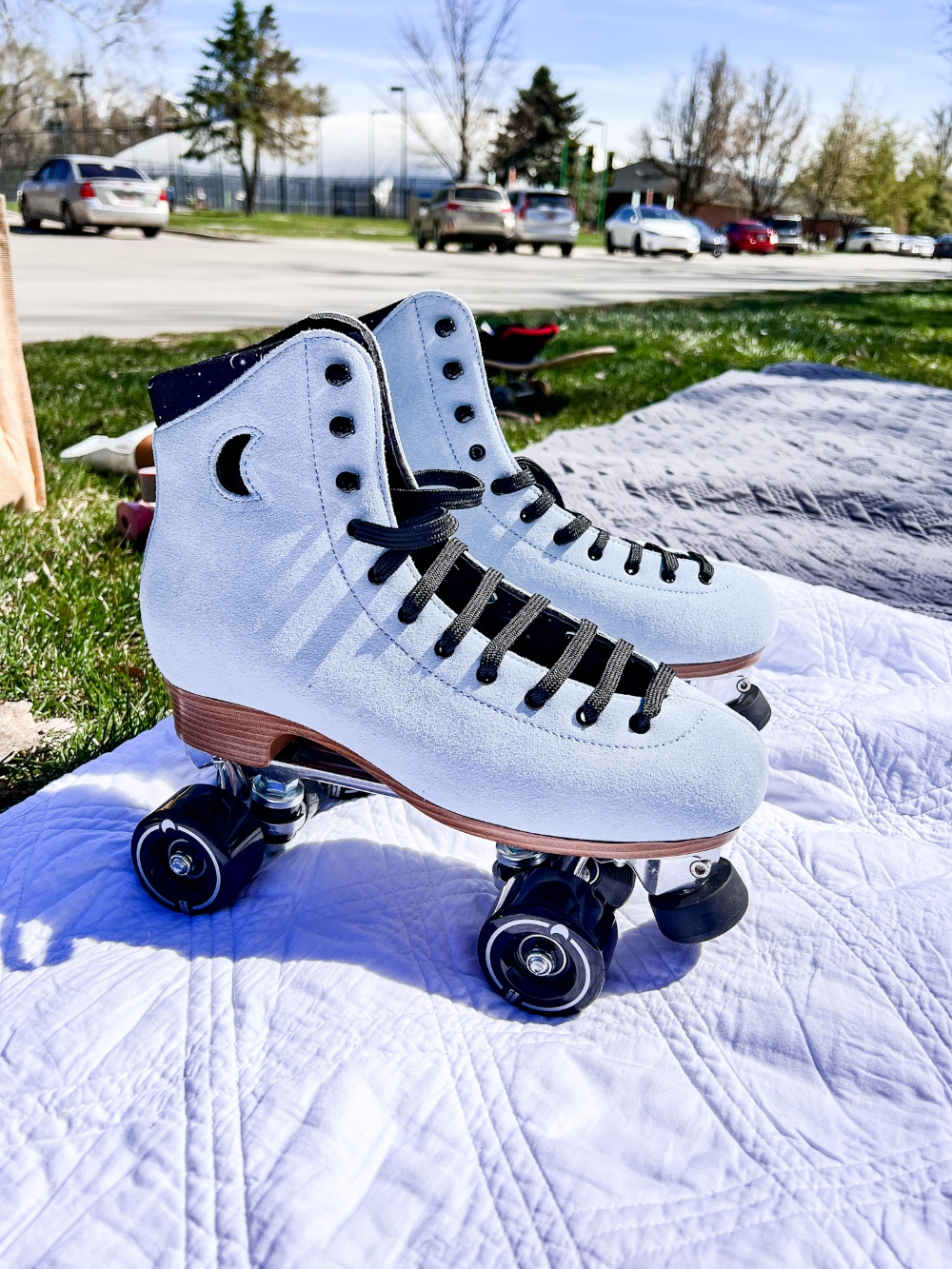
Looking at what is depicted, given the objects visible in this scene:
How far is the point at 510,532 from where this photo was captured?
1595 mm

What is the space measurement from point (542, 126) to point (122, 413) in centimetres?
5769

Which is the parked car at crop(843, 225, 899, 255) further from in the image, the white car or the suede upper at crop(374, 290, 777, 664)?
the suede upper at crop(374, 290, 777, 664)

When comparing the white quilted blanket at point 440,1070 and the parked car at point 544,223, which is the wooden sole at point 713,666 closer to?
the white quilted blanket at point 440,1070

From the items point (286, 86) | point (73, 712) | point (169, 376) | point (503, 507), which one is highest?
point (286, 86)

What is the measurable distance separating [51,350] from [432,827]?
18.5 ft

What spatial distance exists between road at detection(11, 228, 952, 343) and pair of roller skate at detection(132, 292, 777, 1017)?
6.52 metres

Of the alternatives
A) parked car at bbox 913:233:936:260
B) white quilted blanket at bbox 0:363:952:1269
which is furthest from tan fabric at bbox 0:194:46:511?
parked car at bbox 913:233:936:260

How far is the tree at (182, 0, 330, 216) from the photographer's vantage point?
4666cm

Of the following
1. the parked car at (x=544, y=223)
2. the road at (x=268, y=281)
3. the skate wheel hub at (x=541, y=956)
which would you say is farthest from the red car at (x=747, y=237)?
the skate wheel hub at (x=541, y=956)

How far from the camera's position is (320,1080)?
1018 millimetres

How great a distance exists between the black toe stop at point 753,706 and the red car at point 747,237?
119ft

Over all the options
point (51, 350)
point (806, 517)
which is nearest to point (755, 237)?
point (51, 350)

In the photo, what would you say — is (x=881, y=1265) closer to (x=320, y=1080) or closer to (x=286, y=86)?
(x=320, y=1080)

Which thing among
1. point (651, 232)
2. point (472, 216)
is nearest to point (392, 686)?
point (472, 216)
